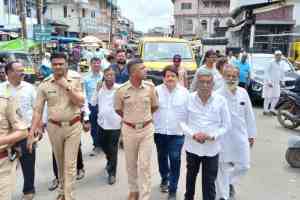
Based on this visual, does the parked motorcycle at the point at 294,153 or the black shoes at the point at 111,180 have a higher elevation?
the parked motorcycle at the point at 294,153

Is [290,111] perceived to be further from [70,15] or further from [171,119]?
[70,15]

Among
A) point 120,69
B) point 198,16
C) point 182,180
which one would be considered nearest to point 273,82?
point 120,69

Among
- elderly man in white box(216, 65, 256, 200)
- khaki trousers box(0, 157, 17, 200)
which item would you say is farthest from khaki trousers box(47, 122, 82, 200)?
elderly man in white box(216, 65, 256, 200)

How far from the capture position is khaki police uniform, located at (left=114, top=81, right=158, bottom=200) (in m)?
4.54

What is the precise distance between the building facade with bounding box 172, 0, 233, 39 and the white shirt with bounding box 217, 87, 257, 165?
3119 inches

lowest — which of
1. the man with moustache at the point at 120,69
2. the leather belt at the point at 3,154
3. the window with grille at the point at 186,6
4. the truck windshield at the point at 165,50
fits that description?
the leather belt at the point at 3,154

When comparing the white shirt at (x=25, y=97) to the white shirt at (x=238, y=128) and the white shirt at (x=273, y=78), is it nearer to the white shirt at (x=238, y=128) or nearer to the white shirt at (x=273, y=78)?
the white shirt at (x=238, y=128)

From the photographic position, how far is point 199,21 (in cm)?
8131

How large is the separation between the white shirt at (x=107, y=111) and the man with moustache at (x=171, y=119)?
941 mm

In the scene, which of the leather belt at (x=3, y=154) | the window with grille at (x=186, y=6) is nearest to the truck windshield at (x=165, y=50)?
the leather belt at (x=3, y=154)

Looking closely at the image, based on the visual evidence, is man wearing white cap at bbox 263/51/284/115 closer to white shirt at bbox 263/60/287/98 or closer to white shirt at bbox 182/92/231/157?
white shirt at bbox 263/60/287/98

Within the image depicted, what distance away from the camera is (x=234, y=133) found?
4.61m

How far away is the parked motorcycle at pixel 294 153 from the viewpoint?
6.29 metres

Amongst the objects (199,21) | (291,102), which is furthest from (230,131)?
(199,21)
